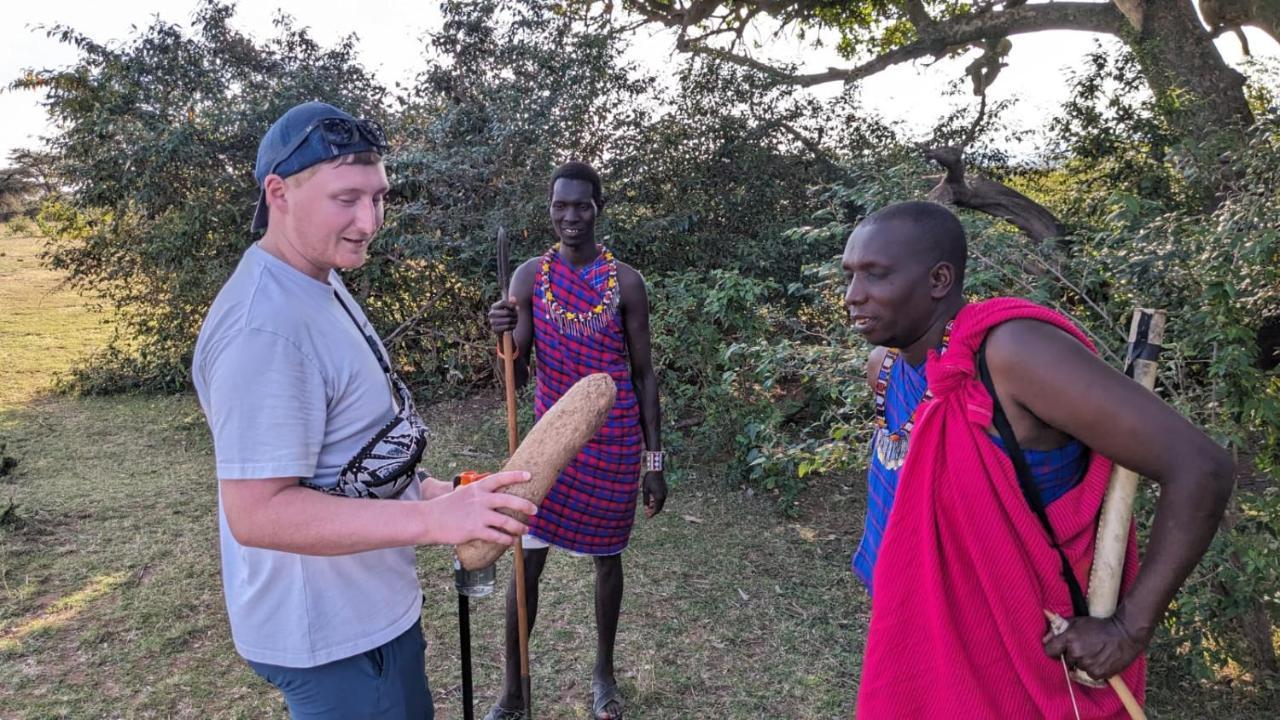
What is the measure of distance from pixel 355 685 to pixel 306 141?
1.03m

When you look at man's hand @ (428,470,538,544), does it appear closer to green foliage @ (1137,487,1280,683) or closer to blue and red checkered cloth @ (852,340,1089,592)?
blue and red checkered cloth @ (852,340,1089,592)

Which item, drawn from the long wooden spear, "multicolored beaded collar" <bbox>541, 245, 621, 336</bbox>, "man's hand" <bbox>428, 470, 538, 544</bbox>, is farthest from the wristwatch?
"man's hand" <bbox>428, 470, 538, 544</bbox>

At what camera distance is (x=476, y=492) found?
1.51m

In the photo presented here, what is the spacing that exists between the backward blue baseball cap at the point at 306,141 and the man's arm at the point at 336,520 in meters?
0.54

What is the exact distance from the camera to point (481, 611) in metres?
4.31

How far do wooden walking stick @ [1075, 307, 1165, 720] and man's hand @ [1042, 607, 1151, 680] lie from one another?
22 millimetres

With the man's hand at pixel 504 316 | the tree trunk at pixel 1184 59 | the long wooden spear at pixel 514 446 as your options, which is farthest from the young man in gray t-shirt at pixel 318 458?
the tree trunk at pixel 1184 59

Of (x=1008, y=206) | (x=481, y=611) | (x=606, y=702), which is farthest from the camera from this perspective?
(x=1008, y=206)

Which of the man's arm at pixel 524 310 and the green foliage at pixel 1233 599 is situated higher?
the man's arm at pixel 524 310

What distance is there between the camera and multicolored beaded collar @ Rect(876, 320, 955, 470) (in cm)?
194

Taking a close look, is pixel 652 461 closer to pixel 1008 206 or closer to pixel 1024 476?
pixel 1024 476

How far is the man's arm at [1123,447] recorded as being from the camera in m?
1.47

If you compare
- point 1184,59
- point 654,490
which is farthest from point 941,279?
point 1184,59

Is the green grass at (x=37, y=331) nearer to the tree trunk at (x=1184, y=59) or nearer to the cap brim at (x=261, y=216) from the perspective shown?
the cap brim at (x=261, y=216)
